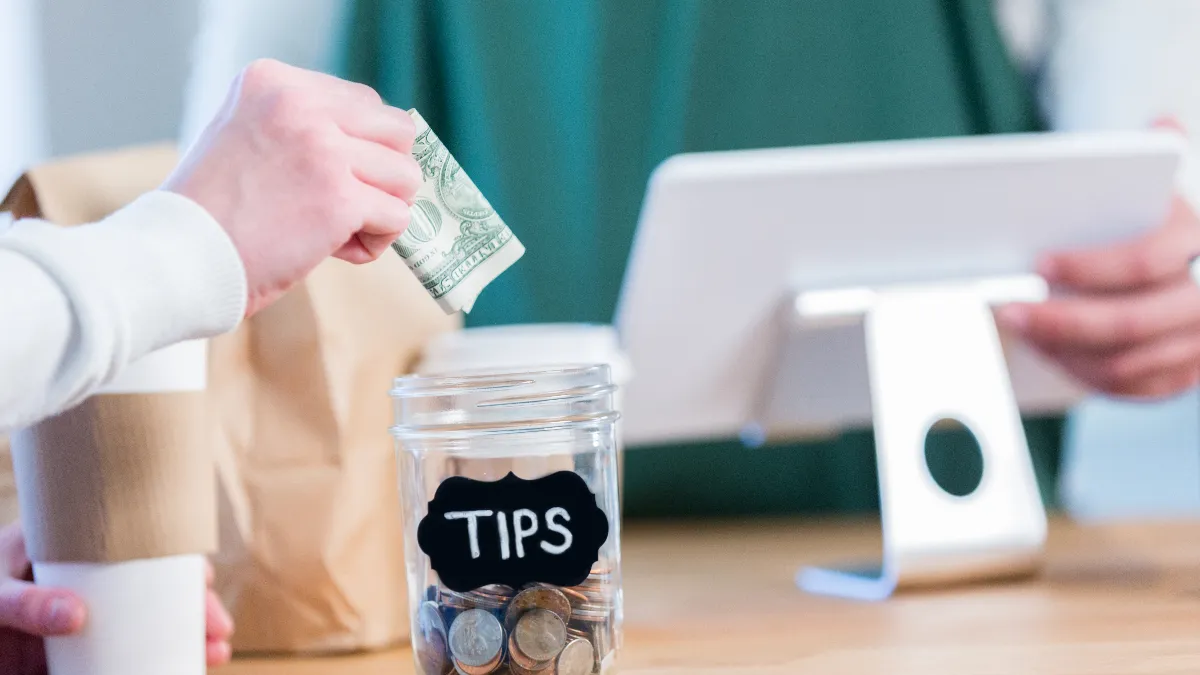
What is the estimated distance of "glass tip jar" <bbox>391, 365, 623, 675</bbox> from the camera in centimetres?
53

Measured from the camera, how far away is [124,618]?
55cm

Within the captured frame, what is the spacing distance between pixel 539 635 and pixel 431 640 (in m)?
0.06

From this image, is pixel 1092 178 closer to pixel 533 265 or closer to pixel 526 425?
pixel 526 425

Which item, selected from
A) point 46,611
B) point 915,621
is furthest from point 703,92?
point 46,611

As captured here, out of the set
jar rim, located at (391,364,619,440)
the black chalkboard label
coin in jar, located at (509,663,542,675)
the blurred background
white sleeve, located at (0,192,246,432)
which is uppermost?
the blurred background

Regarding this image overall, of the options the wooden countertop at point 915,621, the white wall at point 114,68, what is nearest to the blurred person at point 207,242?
the wooden countertop at point 915,621

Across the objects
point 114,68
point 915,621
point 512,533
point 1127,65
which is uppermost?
point 114,68

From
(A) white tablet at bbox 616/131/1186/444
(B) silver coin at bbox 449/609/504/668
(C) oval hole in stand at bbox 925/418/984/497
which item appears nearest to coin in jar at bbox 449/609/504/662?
(B) silver coin at bbox 449/609/504/668

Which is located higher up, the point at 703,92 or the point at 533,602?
the point at 703,92

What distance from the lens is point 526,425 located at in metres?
0.57

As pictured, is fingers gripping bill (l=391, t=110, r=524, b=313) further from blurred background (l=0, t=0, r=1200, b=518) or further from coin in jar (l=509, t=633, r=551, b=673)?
blurred background (l=0, t=0, r=1200, b=518)

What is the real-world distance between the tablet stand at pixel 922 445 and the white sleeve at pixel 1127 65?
0.50 meters

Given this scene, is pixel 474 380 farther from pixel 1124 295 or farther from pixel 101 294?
pixel 1124 295

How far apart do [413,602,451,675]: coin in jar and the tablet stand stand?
38cm
